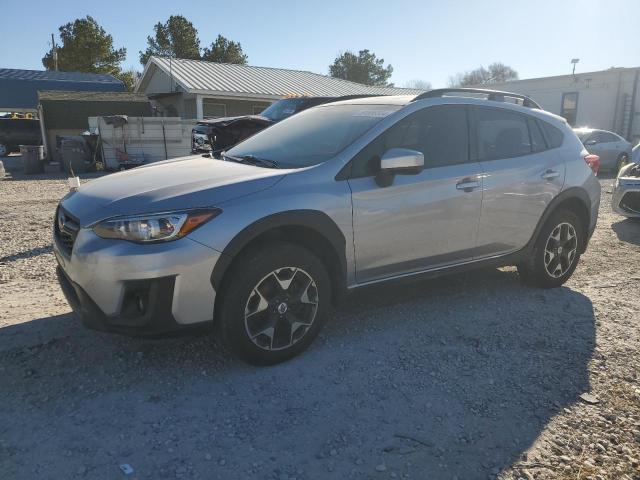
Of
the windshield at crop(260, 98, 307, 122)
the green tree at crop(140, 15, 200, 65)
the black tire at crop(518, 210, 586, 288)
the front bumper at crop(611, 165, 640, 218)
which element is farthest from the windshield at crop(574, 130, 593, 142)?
the green tree at crop(140, 15, 200, 65)

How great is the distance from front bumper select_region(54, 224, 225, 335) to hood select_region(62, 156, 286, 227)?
208 millimetres

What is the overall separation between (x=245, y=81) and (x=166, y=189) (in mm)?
22828

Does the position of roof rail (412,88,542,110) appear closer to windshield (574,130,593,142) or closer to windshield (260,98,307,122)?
windshield (260,98,307,122)

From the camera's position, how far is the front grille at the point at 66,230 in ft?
10.4

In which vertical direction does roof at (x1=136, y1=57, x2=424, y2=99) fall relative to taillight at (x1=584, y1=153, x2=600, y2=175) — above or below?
above

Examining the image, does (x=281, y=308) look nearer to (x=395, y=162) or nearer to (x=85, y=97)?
(x=395, y=162)

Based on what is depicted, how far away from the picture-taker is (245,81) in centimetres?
2462

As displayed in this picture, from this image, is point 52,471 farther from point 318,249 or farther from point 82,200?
point 318,249

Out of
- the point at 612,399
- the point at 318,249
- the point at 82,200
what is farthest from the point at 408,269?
the point at 82,200

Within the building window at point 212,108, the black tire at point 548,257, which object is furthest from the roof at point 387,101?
the building window at point 212,108

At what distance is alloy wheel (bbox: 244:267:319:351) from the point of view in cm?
321

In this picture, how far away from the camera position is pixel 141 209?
2.95m

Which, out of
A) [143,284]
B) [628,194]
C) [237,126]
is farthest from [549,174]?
[237,126]

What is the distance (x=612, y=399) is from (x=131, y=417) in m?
2.78
